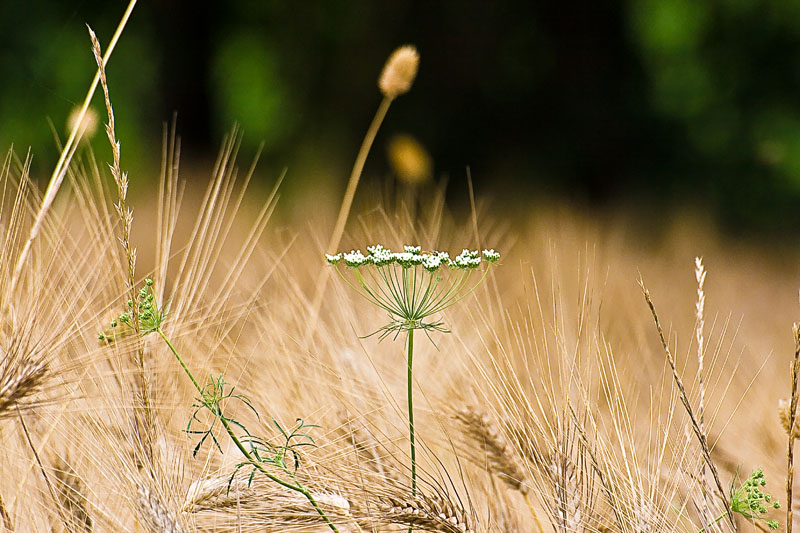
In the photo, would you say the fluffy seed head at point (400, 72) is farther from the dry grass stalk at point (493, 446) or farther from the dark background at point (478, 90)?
the dark background at point (478, 90)

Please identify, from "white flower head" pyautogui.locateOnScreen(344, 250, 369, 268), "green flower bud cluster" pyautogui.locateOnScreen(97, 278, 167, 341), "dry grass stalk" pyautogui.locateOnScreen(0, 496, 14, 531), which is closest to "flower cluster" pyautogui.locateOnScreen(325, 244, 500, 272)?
"white flower head" pyautogui.locateOnScreen(344, 250, 369, 268)

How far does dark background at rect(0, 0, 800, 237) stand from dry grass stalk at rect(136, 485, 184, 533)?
2123 mm

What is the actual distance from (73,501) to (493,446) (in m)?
0.39

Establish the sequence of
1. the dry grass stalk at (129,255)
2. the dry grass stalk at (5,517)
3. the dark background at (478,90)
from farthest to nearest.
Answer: the dark background at (478,90), the dry grass stalk at (5,517), the dry grass stalk at (129,255)

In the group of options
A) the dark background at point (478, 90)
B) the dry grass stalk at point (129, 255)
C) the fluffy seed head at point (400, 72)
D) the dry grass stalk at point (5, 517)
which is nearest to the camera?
the dry grass stalk at point (129, 255)

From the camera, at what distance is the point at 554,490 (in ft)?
2.16

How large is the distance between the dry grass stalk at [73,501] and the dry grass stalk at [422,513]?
0.27 meters

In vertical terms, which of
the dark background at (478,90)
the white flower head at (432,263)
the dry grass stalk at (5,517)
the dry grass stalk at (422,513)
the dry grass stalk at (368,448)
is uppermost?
the dark background at (478,90)

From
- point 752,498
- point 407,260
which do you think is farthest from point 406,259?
point 752,498

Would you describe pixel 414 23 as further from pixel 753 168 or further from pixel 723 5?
pixel 753 168

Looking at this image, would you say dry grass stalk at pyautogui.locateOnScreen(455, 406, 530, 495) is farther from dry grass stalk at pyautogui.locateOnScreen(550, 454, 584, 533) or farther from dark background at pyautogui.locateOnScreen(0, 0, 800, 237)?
dark background at pyautogui.locateOnScreen(0, 0, 800, 237)

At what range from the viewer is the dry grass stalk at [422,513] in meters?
0.61

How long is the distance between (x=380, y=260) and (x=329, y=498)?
0.65ft

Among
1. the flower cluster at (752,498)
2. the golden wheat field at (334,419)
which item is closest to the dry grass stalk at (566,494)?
the golden wheat field at (334,419)
